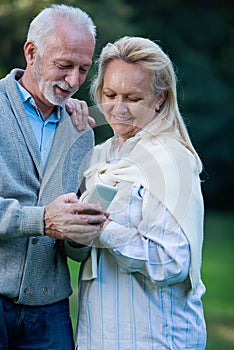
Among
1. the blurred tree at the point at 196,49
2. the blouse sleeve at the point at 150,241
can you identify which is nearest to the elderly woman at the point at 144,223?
the blouse sleeve at the point at 150,241

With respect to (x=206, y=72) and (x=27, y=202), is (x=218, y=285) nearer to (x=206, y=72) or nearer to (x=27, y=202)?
(x=27, y=202)

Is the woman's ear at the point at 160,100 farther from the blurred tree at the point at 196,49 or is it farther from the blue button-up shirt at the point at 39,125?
the blurred tree at the point at 196,49

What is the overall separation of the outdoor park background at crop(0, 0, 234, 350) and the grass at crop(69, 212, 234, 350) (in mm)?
3326

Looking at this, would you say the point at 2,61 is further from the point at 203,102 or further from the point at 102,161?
the point at 102,161

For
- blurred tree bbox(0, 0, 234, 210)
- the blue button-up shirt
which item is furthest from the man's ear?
blurred tree bbox(0, 0, 234, 210)

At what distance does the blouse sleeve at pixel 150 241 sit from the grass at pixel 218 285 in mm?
2806

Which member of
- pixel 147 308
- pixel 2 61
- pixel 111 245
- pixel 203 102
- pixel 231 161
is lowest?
pixel 231 161

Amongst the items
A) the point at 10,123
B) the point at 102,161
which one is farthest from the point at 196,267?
the point at 10,123

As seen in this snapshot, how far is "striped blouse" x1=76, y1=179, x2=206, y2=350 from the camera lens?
3320 mm

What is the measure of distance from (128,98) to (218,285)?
21.9ft

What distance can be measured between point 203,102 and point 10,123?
1935 centimetres

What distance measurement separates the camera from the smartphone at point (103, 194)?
320 centimetres

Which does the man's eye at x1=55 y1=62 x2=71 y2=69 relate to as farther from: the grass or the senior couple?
the grass

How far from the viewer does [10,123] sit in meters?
3.47
